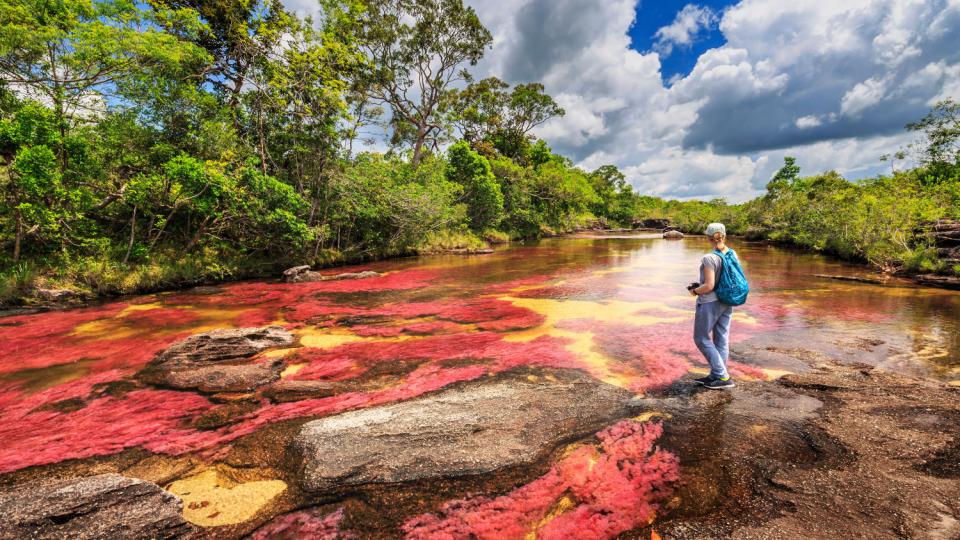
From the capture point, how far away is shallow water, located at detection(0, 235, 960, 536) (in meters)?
4.62

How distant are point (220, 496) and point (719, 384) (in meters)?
5.78

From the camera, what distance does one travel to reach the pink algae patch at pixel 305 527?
8.93ft

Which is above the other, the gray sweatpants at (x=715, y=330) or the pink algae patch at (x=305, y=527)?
the gray sweatpants at (x=715, y=330)

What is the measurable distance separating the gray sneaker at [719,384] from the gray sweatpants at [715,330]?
0.26 ft

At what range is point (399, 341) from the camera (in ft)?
25.1

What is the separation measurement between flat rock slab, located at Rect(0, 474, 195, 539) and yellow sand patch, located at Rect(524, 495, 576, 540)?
8.36 feet

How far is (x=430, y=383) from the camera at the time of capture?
217 inches

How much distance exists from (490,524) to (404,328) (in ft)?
20.2

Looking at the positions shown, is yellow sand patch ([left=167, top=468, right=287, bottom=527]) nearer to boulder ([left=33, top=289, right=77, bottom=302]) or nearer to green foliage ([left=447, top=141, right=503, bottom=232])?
boulder ([left=33, top=289, right=77, bottom=302])

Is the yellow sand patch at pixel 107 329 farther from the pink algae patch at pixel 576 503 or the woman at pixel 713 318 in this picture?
the woman at pixel 713 318

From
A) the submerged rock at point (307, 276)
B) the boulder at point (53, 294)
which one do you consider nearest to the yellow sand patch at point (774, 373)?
the submerged rock at point (307, 276)

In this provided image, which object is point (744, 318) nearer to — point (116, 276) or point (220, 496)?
point (220, 496)

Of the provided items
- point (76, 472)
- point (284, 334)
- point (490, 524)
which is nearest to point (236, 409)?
point (76, 472)

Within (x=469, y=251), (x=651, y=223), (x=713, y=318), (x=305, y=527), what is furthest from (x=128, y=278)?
(x=651, y=223)
